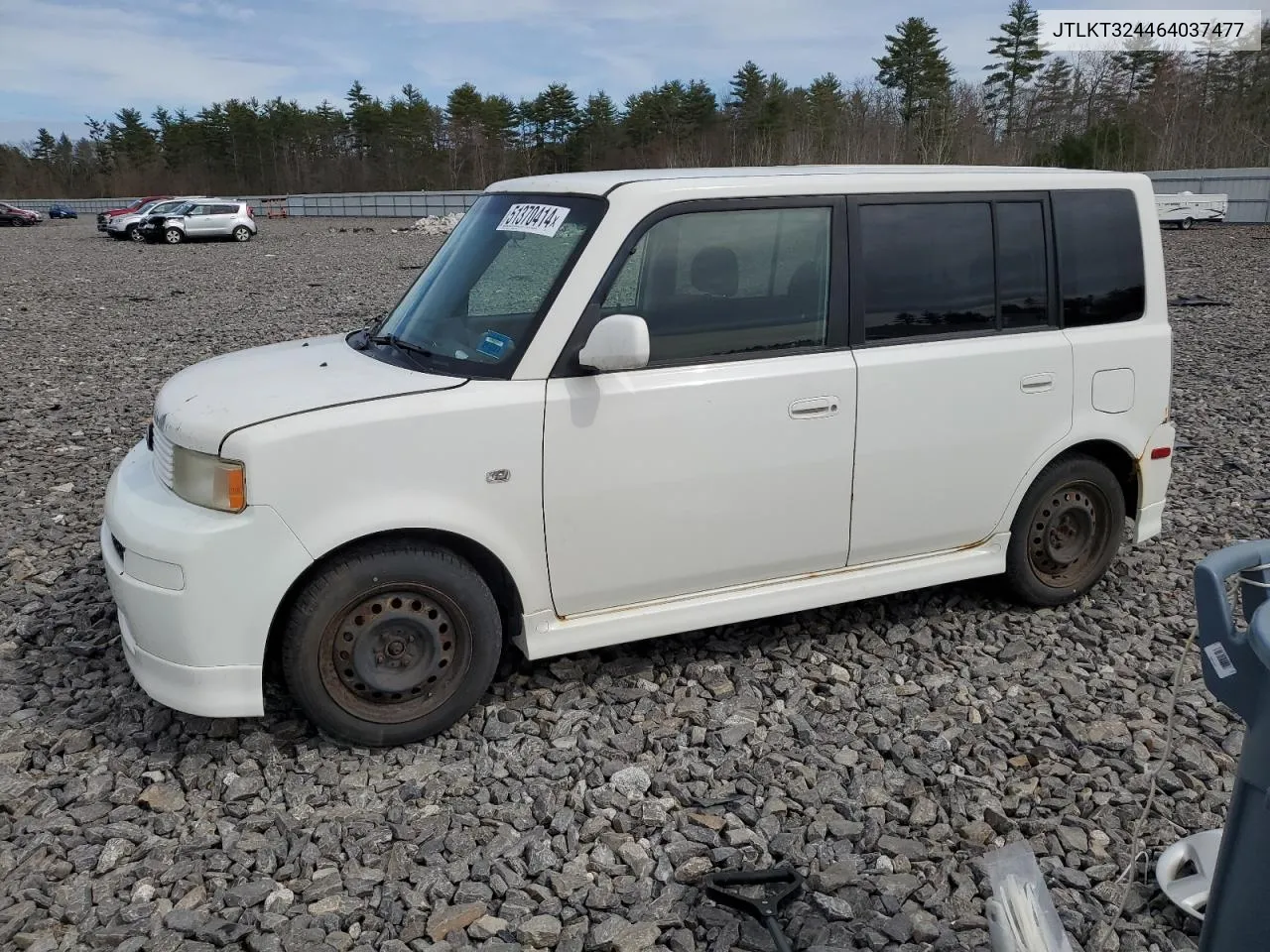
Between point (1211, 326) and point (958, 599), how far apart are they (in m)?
11.2

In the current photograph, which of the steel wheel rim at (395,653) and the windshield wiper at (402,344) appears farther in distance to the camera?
the windshield wiper at (402,344)

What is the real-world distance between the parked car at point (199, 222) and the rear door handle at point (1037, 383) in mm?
37196

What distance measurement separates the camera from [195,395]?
3934mm

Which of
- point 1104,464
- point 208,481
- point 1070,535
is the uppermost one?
point 208,481

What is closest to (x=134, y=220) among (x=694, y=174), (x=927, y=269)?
(x=694, y=174)

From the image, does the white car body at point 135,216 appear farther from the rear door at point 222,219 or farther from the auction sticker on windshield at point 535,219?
the auction sticker on windshield at point 535,219

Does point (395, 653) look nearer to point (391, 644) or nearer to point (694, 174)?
point (391, 644)

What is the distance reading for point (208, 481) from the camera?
3.57 meters

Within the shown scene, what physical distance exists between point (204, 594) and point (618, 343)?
5.52 ft

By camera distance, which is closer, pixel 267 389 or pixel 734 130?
pixel 267 389

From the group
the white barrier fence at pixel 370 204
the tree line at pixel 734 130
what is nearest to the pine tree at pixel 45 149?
the tree line at pixel 734 130

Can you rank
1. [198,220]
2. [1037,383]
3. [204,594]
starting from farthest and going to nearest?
[198,220]
[1037,383]
[204,594]

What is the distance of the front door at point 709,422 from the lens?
12.8 feet

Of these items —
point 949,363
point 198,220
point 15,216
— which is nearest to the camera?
point 949,363
